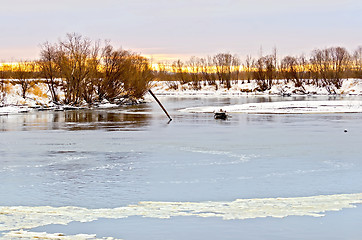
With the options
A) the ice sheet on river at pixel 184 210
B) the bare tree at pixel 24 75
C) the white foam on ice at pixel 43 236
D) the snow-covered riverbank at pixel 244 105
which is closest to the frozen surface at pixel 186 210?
the ice sheet on river at pixel 184 210

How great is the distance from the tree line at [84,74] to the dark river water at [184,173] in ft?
86.1

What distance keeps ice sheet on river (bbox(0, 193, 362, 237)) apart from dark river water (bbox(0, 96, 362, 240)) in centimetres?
25

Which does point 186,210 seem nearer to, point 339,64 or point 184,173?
point 184,173

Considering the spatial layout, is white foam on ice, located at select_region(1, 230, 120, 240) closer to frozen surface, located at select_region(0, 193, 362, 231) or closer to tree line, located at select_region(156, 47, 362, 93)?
frozen surface, located at select_region(0, 193, 362, 231)

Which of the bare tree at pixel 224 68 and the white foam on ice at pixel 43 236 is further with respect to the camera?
the bare tree at pixel 224 68

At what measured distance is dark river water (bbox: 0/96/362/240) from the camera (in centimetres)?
798

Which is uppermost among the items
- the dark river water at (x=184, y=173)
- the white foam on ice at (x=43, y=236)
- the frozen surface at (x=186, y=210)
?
the dark river water at (x=184, y=173)

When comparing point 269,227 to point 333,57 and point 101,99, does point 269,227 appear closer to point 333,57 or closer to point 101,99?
point 101,99

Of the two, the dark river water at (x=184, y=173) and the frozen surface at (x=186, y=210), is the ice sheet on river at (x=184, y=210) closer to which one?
the frozen surface at (x=186, y=210)

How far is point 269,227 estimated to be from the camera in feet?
26.1

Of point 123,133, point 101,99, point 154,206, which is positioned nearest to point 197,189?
point 154,206

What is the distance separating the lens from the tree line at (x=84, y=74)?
161 ft

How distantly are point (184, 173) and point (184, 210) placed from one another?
3758 millimetres

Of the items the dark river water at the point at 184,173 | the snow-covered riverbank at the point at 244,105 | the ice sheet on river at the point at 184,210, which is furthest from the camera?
the snow-covered riverbank at the point at 244,105
